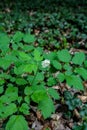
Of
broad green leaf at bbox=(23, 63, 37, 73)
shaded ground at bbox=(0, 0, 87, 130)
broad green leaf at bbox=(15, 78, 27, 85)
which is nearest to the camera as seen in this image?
broad green leaf at bbox=(23, 63, 37, 73)

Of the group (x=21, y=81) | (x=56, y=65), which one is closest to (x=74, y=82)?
(x=56, y=65)

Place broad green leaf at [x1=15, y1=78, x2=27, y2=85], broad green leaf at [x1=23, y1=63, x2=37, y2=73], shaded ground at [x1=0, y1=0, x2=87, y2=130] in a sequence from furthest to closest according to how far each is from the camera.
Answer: shaded ground at [x1=0, y1=0, x2=87, y2=130], broad green leaf at [x1=15, y1=78, x2=27, y2=85], broad green leaf at [x1=23, y1=63, x2=37, y2=73]

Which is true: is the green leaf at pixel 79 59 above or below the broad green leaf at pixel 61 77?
above

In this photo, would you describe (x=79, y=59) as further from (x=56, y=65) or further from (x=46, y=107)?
(x=46, y=107)

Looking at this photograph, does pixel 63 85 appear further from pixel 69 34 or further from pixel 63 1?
pixel 63 1

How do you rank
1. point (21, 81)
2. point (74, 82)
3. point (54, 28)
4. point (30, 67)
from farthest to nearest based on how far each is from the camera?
1. point (54, 28)
2. point (21, 81)
3. point (74, 82)
4. point (30, 67)

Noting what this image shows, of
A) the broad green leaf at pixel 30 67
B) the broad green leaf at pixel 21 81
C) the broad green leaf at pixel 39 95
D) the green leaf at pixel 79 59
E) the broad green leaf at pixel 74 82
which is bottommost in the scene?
the broad green leaf at pixel 21 81

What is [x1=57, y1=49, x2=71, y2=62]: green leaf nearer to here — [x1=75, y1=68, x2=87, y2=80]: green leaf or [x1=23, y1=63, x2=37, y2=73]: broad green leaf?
[x1=75, y1=68, x2=87, y2=80]: green leaf

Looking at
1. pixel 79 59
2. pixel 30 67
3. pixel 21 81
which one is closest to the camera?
pixel 30 67

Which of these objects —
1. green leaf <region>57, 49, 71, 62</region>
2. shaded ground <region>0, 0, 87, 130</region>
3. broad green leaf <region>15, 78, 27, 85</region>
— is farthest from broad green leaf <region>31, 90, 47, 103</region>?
shaded ground <region>0, 0, 87, 130</region>

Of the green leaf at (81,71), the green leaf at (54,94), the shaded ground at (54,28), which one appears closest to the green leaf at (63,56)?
the green leaf at (81,71)

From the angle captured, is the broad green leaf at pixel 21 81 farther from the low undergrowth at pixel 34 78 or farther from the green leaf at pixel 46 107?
the green leaf at pixel 46 107

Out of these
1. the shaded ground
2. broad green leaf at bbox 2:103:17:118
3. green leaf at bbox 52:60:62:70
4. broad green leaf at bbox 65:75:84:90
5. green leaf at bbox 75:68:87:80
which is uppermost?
green leaf at bbox 52:60:62:70
